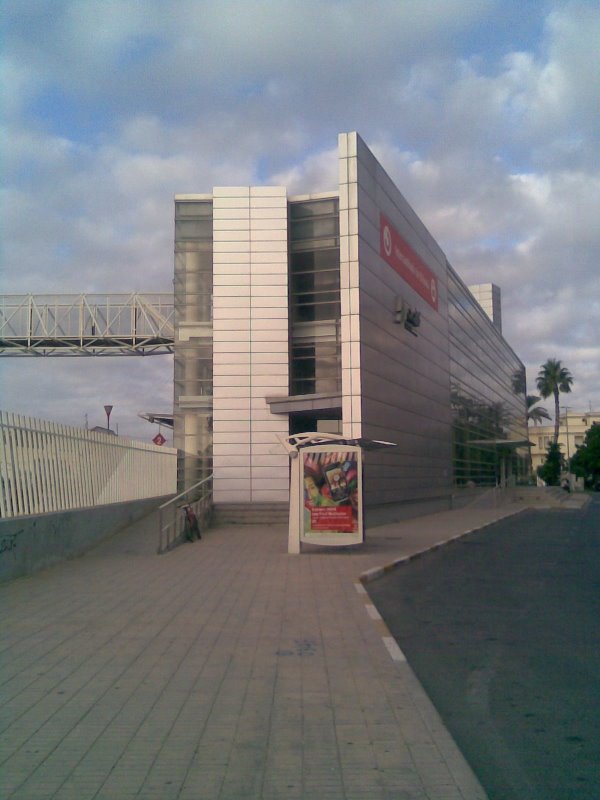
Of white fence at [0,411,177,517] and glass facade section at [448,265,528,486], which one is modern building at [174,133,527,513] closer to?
white fence at [0,411,177,517]

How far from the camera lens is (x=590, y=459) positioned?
88.2 m

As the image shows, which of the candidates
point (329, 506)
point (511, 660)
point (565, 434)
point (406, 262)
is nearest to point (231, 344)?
point (406, 262)

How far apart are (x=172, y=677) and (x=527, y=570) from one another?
10.3m

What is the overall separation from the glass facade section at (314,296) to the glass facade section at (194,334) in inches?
137

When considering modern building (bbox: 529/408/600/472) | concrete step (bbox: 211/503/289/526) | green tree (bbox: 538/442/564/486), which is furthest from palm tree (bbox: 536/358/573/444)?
concrete step (bbox: 211/503/289/526)

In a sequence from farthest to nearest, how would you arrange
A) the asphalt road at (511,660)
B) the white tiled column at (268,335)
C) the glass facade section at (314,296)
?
the glass facade section at (314,296) < the white tiled column at (268,335) < the asphalt road at (511,660)

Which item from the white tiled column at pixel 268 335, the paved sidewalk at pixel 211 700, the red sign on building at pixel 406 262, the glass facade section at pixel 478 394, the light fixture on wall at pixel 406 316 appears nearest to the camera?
the paved sidewalk at pixel 211 700

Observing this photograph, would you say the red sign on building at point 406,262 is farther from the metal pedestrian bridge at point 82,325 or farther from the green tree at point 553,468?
the green tree at point 553,468

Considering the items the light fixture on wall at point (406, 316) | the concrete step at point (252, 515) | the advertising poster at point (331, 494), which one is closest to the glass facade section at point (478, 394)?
the light fixture on wall at point (406, 316)

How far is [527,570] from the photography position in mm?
15281

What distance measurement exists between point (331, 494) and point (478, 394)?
1419 inches

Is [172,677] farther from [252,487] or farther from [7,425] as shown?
[252,487]

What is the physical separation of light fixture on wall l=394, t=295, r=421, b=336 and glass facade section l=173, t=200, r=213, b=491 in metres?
7.56

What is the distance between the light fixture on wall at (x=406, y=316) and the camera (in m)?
30.3
